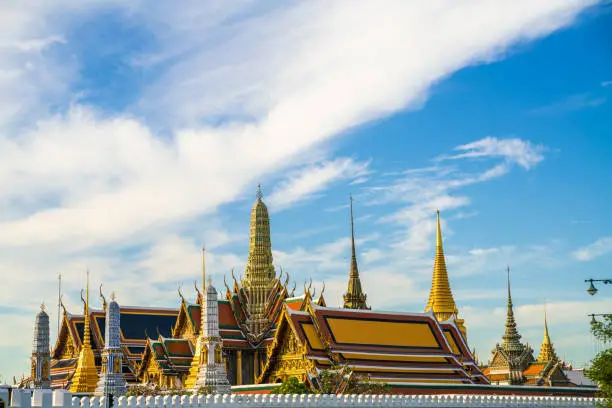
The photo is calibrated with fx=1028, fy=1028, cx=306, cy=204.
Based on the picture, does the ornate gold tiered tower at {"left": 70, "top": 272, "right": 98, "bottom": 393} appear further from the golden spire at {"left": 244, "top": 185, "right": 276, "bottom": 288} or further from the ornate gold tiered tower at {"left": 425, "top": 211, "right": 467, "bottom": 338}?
the ornate gold tiered tower at {"left": 425, "top": 211, "right": 467, "bottom": 338}

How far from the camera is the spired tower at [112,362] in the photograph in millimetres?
48500

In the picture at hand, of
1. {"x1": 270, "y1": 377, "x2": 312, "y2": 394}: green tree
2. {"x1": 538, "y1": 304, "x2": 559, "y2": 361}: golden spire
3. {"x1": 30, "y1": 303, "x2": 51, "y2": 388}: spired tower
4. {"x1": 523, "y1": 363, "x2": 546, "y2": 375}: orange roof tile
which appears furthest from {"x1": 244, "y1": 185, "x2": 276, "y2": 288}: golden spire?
{"x1": 538, "y1": 304, "x2": 559, "y2": 361}: golden spire

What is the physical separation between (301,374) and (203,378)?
19.0ft

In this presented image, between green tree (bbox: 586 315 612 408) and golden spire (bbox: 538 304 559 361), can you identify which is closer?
green tree (bbox: 586 315 612 408)

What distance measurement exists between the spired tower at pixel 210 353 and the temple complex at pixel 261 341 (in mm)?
46

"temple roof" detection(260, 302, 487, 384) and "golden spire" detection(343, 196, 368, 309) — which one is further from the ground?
"golden spire" detection(343, 196, 368, 309)

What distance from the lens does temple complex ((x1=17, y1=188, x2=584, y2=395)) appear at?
49.8 metres

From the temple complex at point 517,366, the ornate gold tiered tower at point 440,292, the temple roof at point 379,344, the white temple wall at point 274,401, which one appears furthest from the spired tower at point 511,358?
the white temple wall at point 274,401

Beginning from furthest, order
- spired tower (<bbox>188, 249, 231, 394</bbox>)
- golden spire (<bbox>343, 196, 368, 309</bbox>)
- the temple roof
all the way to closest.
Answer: golden spire (<bbox>343, 196, 368, 309</bbox>), the temple roof, spired tower (<bbox>188, 249, 231, 394</bbox>)

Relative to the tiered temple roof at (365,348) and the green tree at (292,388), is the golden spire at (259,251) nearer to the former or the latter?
the tiered temple roof at (365,348)

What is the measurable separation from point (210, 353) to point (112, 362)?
19.1ft

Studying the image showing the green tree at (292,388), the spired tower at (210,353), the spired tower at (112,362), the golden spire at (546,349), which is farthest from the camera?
the golden spire at (546,349)

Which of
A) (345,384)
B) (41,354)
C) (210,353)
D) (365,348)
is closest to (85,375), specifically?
(41,354)

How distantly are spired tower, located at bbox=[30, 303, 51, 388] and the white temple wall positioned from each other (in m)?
17.6
